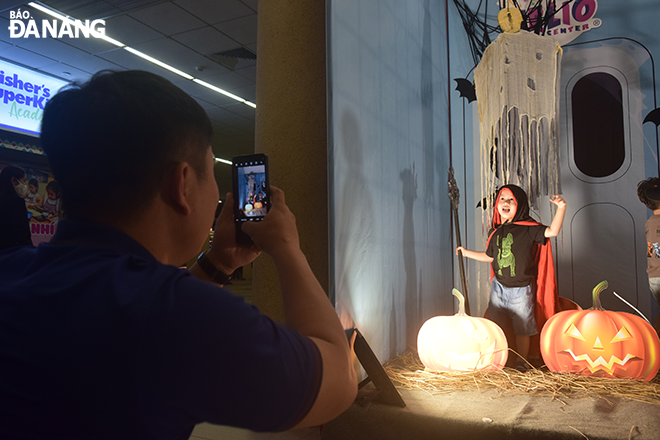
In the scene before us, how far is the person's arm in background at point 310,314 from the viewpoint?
1.67ft

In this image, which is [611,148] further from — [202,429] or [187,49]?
[187,49]

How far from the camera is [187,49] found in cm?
586

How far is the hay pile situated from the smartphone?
1681mm

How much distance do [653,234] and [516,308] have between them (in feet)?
3.79

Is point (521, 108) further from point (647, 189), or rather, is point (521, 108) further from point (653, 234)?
point (653, 234)

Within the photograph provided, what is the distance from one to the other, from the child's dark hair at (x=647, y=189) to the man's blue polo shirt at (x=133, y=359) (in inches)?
138

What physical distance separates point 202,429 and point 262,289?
0.68 metres

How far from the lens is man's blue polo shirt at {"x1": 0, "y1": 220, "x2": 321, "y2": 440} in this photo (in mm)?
420

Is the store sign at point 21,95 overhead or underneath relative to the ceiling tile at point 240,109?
underneath

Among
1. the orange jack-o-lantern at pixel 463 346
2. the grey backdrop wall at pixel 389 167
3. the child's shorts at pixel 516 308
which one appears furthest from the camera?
the child's shorts at pixel 516 308

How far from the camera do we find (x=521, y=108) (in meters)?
3.08

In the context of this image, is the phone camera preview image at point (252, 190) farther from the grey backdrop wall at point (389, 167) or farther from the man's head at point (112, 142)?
the grey backdrop wall at point (389, 167)

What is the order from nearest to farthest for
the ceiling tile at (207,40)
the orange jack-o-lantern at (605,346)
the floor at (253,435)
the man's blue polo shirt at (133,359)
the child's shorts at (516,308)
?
1. the man's blue polo shirt at (133,359)
2. the floor at (253,435)
3. the orange jack-o-lantern at (605,346)
4. the child's shorts at (516,308)
5. the ceiling tile at (207,40)

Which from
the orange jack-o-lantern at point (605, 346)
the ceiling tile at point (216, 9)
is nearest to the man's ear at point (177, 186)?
the orange jack-o-lantern at point (605, 346)
